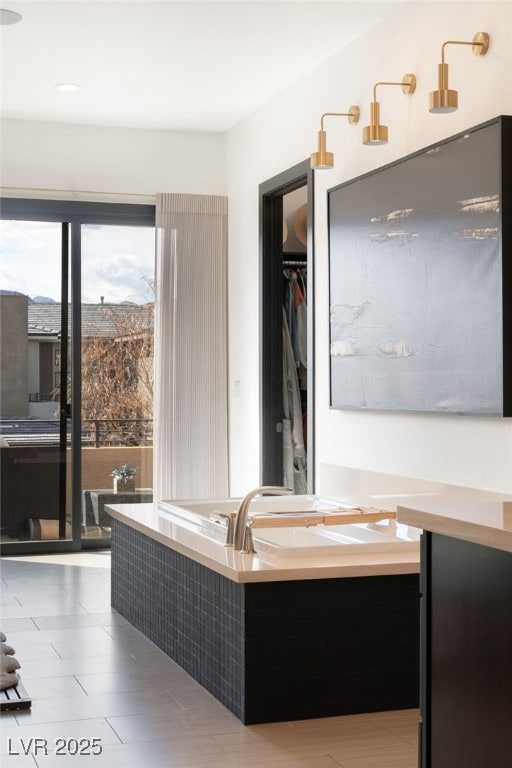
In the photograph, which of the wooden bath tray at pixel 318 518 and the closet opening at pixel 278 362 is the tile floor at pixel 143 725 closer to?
the wooden bath tray at pixel 318 518

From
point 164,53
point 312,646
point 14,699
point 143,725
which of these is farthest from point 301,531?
point 164,53

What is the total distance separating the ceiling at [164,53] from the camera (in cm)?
451

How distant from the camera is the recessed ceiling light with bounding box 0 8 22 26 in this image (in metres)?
4.52

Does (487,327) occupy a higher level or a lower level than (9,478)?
higher

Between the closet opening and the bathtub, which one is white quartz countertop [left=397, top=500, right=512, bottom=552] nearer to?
the bathtub

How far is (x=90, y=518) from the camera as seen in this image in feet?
22.2

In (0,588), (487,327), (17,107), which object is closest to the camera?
(487,327)

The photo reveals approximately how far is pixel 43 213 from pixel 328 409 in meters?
2.59

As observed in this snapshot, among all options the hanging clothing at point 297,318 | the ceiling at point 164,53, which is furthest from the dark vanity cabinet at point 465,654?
the hanging clothing at point 297,318

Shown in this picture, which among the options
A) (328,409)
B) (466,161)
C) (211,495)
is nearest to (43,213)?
(211,495)

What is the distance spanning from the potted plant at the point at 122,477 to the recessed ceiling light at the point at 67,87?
8.01ft

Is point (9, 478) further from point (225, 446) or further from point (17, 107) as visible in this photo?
point (17, 107)

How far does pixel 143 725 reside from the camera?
3.07m

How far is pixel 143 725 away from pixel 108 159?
4.41 m
